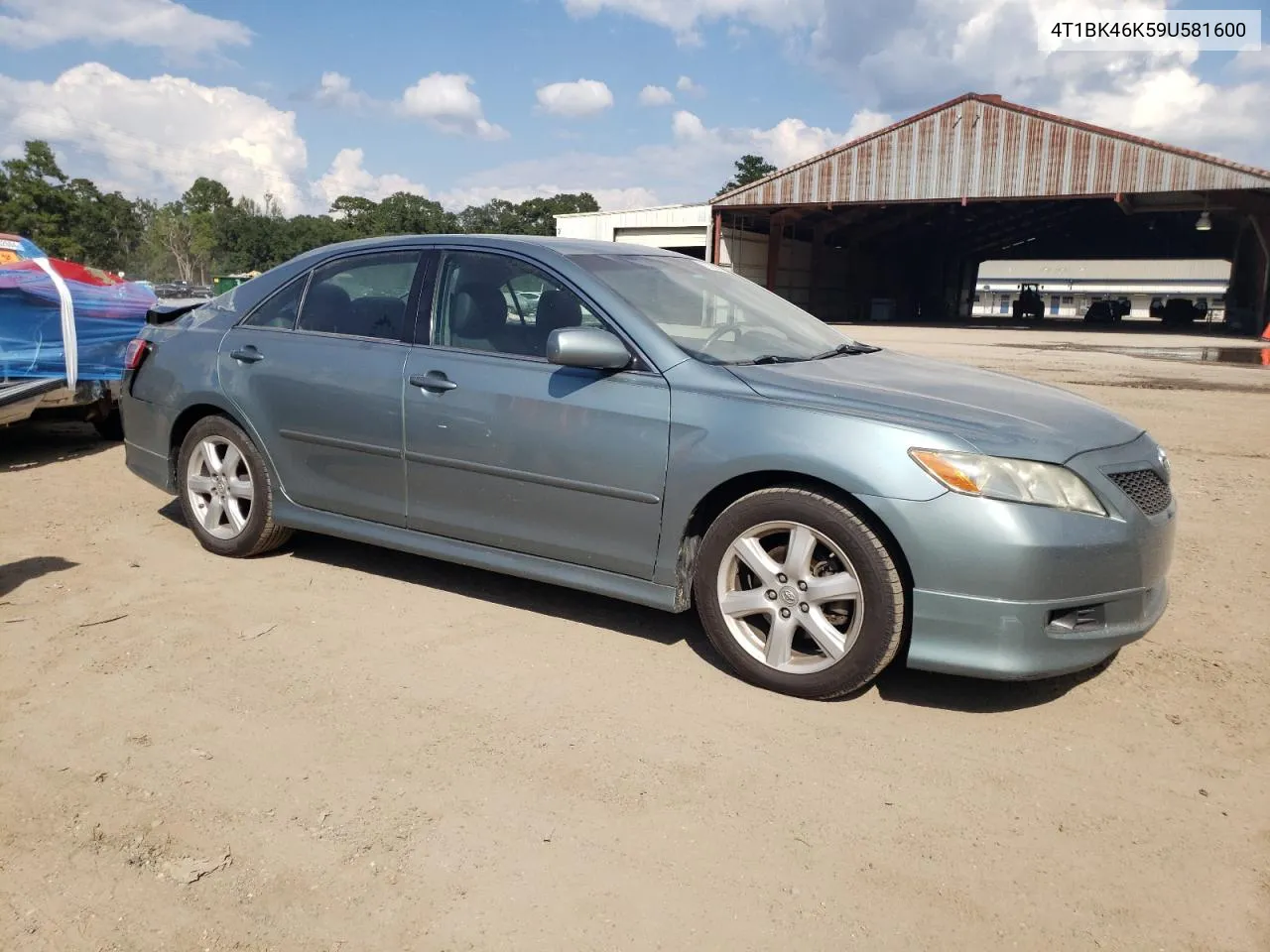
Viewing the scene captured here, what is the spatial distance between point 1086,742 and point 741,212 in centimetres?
3397

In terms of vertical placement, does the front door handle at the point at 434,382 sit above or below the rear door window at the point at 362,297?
below

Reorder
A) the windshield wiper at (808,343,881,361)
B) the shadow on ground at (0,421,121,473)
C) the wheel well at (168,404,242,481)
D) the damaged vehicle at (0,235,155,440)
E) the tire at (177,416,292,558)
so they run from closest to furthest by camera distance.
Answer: the windshield wiper at (808,343,881,361) → the tire at (177,416,292,558) → the wheel well at (168,404,242,481) → the damaged vehicle at (0,235,155,440) → the shadow on ground at (0,421,121,473)

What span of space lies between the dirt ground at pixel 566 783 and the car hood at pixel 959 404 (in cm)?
96

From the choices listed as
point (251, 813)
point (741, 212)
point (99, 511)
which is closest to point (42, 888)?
point (251, 813)

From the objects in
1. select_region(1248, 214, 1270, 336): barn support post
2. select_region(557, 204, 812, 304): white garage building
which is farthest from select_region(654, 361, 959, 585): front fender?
select_region(1248, 214, 1270, 336): barn support post

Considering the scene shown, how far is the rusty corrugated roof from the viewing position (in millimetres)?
27969

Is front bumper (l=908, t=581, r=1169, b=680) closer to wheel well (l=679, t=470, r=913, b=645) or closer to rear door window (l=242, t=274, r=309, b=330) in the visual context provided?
wheel well (l=679, t=470, r=913, b=645)

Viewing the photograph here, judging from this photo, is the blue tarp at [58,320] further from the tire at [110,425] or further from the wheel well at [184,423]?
the wheel well at [184,423]

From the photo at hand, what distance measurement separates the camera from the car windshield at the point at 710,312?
161 inches

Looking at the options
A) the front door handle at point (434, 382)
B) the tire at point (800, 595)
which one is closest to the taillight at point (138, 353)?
the front door handle at point (434, 382)

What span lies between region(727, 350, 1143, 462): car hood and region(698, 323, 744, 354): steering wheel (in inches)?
8.2

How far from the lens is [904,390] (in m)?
3.74

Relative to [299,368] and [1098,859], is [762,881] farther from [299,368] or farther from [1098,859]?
[299,368]

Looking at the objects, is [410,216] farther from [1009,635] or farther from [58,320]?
[1009,635]
